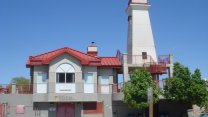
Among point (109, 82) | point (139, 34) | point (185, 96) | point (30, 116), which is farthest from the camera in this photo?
point (139, 34)

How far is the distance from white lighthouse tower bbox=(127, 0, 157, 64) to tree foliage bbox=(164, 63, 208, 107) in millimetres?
6444

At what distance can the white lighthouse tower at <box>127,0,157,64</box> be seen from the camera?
4169 cm

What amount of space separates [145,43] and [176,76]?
849 cm

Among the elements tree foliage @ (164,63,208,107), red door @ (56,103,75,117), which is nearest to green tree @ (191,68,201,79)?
tree foliage @ (164,63,208,107)

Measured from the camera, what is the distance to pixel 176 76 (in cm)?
3475

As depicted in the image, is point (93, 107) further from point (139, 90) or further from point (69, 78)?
point (139, 90)

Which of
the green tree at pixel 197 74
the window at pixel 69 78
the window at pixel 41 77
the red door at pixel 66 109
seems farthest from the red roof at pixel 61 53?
the green tree at pixel 197 74

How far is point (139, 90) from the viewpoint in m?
34.2

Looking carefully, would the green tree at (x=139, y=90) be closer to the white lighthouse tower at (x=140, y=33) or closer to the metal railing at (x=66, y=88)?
the metal railing at (x=66, y=88)

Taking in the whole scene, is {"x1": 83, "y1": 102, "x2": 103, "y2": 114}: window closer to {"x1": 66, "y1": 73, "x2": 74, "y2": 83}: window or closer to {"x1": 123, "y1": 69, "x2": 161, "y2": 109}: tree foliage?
{"x1": 66, "y1": 73, "x2": 74, "y2": 83}: window

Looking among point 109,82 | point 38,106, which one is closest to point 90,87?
point 109,82

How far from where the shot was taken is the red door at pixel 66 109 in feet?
125

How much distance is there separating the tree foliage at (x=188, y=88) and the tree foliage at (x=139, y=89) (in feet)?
4.66

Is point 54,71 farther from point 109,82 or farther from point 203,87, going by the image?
point 203,87
